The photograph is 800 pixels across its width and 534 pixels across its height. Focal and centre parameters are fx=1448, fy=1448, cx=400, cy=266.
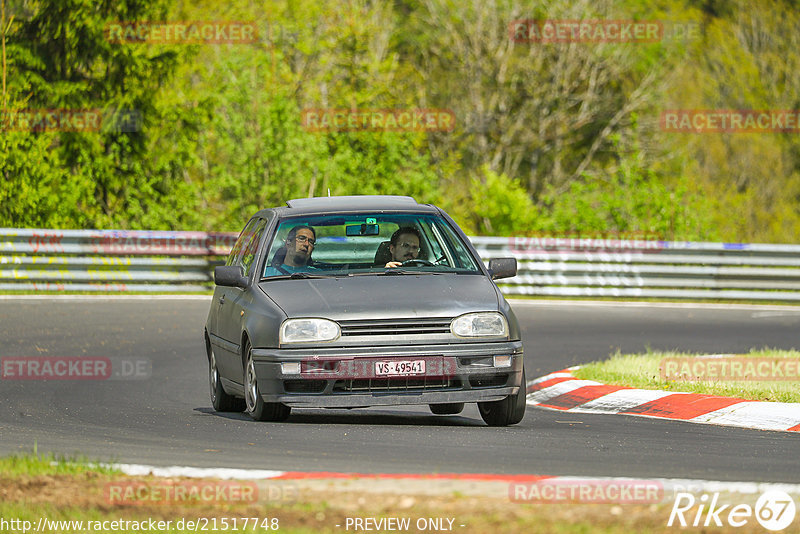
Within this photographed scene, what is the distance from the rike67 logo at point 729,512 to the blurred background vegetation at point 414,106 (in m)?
21.2

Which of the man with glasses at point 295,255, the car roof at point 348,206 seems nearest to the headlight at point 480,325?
the man with glasses at point 295,255

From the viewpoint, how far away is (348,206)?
10.9 m

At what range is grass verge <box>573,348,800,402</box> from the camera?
442 inches

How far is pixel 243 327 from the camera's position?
32.9ft

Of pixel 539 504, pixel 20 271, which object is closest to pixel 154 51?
pixel 20 271

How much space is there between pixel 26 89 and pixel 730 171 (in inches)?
1001

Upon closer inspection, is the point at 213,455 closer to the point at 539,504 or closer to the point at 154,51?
the point at 539,504

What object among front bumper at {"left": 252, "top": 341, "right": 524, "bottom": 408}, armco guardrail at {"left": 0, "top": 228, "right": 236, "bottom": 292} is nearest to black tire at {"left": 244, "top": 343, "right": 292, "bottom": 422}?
front bumper at {"left": 252, "top": 341, "right": 524, "bottom": 408}

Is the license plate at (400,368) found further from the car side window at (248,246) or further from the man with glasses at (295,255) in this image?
the car side window at (248,246)

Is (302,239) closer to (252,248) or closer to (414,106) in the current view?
(252,248)

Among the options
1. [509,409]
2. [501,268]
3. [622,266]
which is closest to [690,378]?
[501,268]

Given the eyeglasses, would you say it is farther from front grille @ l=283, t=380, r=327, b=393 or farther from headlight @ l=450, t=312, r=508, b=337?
headlight @ l=450, t=312, r=508, b=337

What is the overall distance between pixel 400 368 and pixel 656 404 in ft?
9.55

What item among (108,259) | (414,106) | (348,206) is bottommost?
(108,259)
